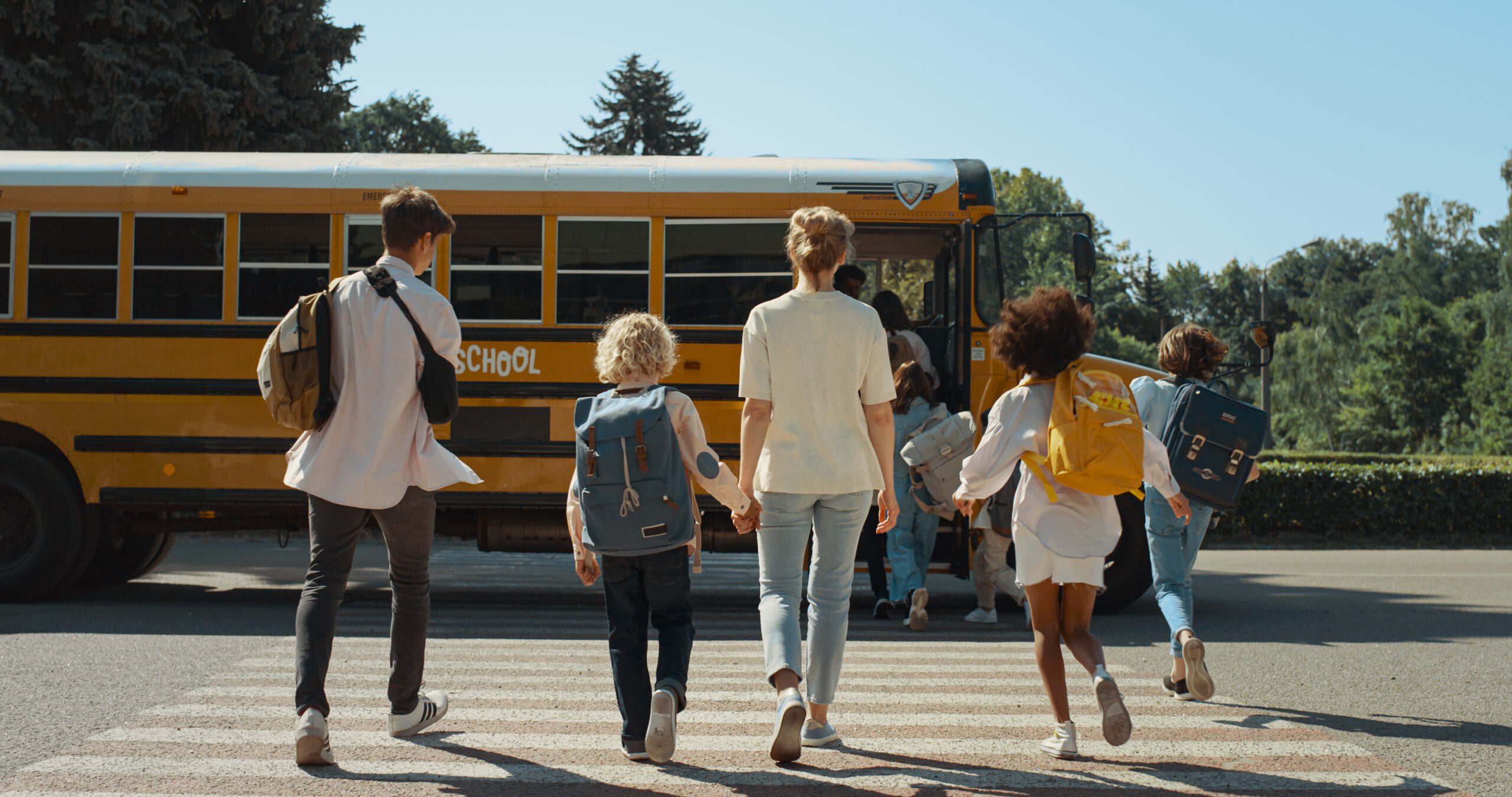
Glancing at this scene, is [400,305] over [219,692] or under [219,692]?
over

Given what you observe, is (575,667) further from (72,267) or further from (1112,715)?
(72,267)

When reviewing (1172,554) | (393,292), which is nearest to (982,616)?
(1172,554)

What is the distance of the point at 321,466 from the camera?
14.0ft

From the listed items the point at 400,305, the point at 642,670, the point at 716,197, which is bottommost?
the point at 642,670

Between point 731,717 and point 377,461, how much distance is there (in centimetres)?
183

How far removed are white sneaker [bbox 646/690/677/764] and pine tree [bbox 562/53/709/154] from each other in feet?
154

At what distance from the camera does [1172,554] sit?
5.58 m

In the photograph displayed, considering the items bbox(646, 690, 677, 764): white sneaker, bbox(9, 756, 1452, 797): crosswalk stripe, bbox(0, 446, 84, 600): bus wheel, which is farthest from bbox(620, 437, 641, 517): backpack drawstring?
bbox(0, 446, 84, 600): bus wheel

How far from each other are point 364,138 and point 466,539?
174 feet

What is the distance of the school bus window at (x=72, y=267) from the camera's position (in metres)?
8.45

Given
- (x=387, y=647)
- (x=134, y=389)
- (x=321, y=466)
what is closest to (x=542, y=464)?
(x=387, y=647)

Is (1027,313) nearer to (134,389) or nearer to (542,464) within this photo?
(542,464)

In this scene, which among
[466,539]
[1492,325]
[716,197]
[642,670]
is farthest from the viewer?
[1492,325]

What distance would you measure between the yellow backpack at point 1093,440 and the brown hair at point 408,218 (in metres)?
2.26
